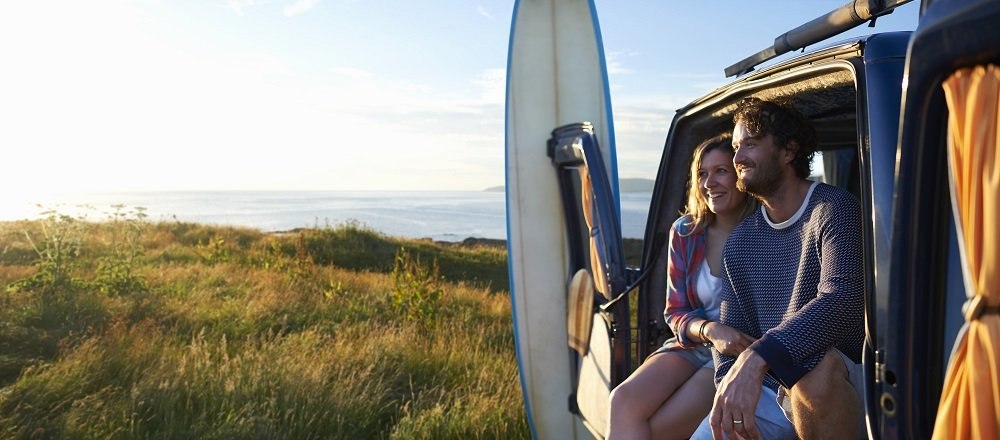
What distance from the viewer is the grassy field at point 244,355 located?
4664 mm

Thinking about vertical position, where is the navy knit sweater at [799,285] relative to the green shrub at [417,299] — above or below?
above

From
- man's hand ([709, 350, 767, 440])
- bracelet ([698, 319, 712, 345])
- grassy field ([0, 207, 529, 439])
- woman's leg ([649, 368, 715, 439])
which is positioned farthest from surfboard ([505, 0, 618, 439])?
man's hand ([709, 350, 767, 440])

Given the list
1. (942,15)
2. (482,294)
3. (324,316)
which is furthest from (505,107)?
(482,294)

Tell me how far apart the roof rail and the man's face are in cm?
43

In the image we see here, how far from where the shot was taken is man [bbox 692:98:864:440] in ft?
6.65

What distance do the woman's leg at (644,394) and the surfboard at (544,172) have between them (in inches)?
63.1

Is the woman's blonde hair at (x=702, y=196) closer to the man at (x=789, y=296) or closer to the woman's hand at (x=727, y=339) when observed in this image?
the man at (x=789, y=296)

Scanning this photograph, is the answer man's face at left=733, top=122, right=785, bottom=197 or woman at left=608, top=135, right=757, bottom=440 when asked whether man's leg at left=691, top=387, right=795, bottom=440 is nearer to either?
woman at left=608, top=135, right=757, bottom=440

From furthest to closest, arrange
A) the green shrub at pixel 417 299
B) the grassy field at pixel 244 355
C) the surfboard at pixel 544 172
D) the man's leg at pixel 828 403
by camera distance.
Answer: the green shrub at pixel 417 299 → the grassy field at pixel 244 355 → the surfboard at pixel 544 172 → the man's leg at pixel 828 403

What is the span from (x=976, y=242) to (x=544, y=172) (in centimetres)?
324

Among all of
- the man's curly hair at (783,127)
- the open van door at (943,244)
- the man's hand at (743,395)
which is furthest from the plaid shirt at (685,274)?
the open van door at (943,244)

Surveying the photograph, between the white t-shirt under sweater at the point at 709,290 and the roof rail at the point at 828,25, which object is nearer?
the roof rail at the point at 828,25

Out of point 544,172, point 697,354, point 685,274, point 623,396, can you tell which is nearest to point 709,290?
point 685,274

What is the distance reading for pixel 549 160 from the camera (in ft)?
14.9
